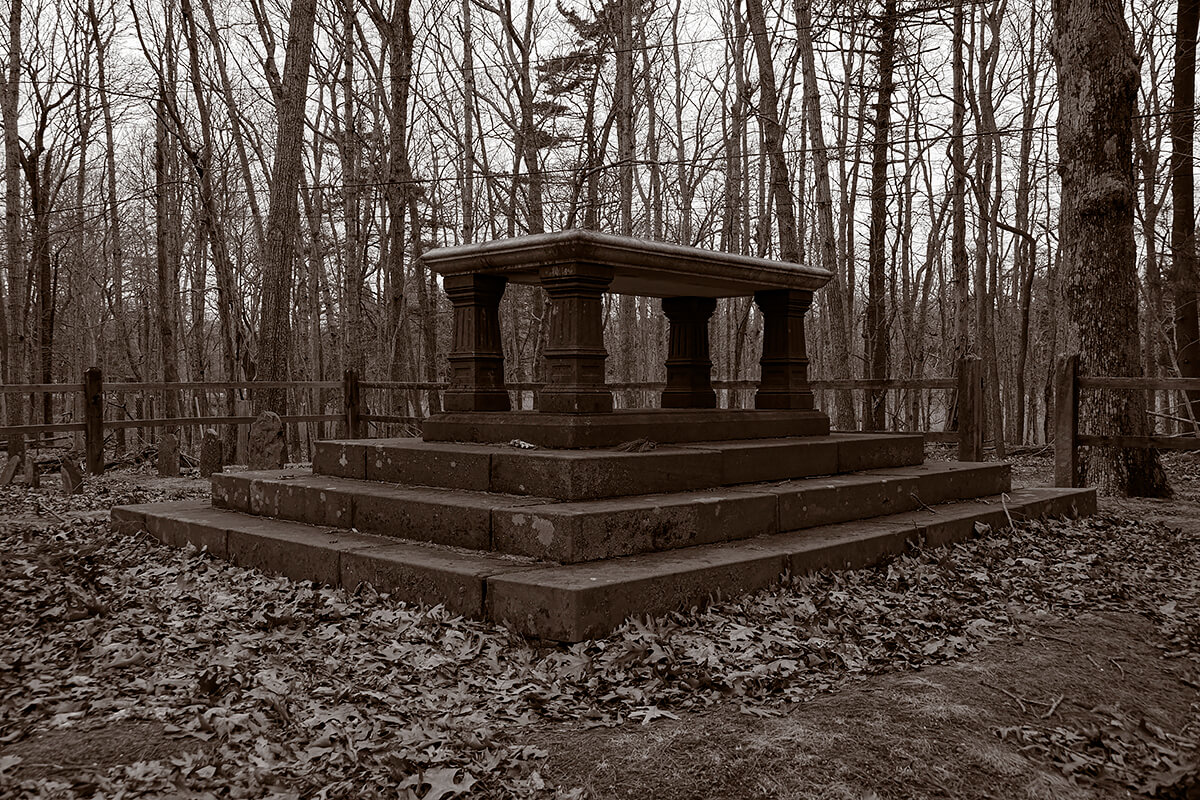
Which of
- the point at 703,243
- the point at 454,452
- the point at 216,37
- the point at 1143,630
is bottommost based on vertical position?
the point at 1143,630

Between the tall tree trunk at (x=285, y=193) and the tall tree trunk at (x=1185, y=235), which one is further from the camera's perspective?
the tall tree trunk at (x=1185, y=235)

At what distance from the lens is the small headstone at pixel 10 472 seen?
1061 centimetres

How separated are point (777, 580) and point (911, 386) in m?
6.29

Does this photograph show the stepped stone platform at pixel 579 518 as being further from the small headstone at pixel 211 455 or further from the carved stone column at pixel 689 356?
the small headstone at pixel 211 455

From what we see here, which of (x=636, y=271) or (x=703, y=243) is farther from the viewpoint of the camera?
(x=703, y=243)

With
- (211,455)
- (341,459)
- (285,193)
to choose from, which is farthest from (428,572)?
(211,455)

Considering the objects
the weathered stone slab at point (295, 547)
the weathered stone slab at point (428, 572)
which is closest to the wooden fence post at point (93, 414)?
the weathered stone slab at point (295, 547)

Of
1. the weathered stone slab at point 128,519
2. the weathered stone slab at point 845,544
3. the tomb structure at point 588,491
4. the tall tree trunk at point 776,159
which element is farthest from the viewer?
the tall tree trunk at point 776,159

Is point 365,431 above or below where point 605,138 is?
below

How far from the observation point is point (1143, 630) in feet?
16.5

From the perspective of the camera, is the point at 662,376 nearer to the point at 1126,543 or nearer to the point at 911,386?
the point at 911,386

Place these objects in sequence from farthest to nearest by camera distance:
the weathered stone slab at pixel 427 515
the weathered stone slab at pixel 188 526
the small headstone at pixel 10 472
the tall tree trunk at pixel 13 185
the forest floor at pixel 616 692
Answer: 1. the tall tree trunk at pixel 13 185
2. the small headstone at pixel 10 472
3. the weathered stone slab at pixel 188 526
4. the weathered stone slab at pixel 427 515
5. the forest floor at pixel 616 692

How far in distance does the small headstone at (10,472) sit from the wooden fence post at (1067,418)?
1208 cm

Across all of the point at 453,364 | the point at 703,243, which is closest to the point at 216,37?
the point at 703,243
